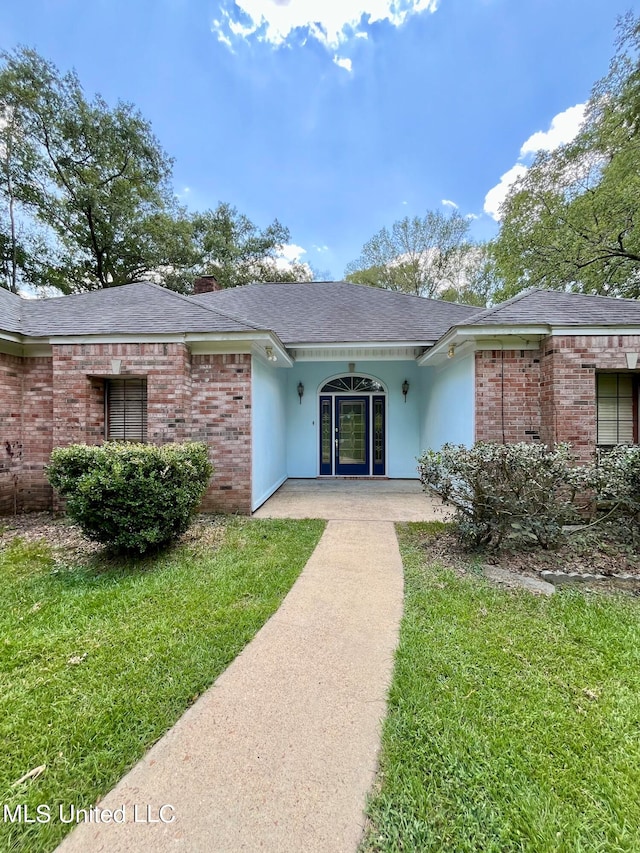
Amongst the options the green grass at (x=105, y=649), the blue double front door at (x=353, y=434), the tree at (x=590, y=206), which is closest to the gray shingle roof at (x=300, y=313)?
the blue double front door at (x=353, y=434)

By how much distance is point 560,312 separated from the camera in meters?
6.25

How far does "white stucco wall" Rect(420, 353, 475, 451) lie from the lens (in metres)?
6.55

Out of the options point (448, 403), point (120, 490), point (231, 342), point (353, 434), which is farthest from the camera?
point (353, 434)

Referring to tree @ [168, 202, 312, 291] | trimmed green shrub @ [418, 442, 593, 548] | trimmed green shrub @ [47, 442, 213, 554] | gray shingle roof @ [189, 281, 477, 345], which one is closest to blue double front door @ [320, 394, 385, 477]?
gray shingle roof @ [189, 281, 477, 345]

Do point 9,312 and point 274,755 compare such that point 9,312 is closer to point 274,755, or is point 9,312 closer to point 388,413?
point 388,413

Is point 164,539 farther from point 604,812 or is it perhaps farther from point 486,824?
point 604,812

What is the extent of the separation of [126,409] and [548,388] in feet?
24.5

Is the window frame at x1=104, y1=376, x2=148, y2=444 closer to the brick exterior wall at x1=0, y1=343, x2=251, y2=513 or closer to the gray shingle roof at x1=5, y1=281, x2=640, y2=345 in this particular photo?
the brick exterior wall at x1=0, y1=343, x2=251, y2=513

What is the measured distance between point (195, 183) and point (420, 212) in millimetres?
11714

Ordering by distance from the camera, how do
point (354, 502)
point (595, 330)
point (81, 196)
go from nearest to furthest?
1. point (595, 330)
2. point (354, 502)
3. point (81, 196)

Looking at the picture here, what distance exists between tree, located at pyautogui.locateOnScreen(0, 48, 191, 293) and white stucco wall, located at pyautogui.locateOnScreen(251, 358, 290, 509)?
13.4 meters

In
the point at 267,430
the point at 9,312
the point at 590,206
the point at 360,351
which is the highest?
the point at 590,206

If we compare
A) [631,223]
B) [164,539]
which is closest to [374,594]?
[164,539]

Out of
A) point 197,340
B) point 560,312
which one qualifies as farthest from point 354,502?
point 560,312
